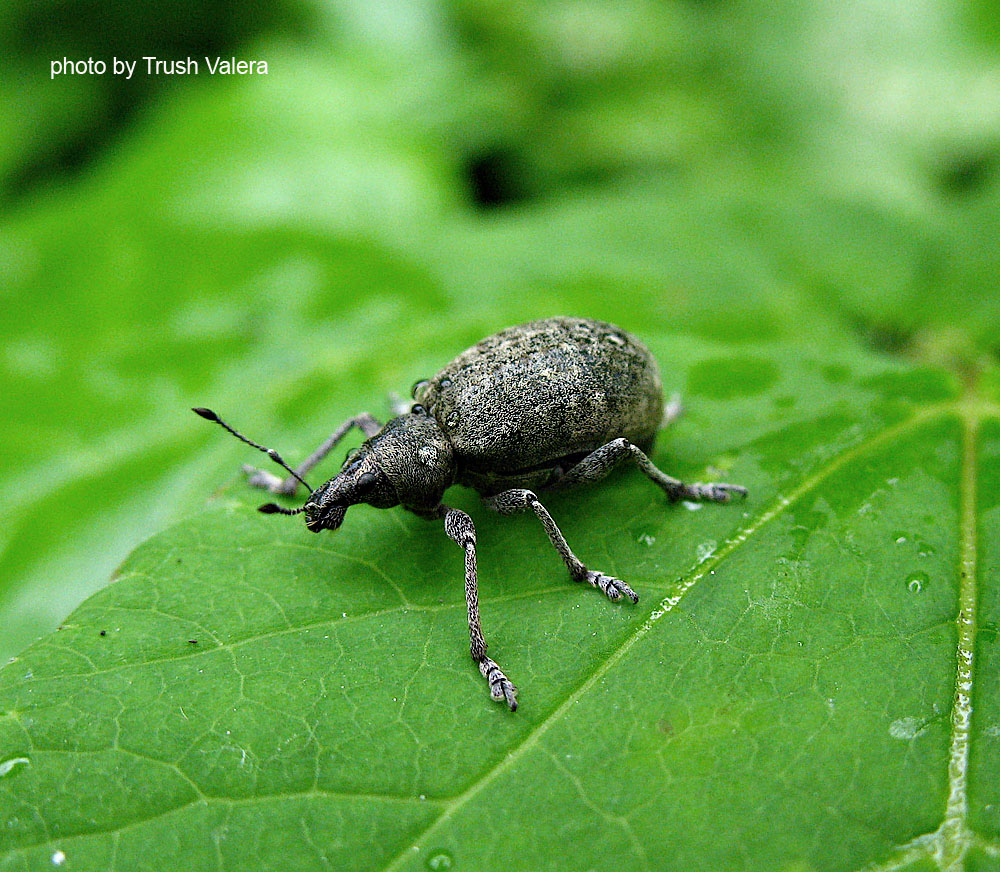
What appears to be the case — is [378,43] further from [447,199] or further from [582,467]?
[582,467]

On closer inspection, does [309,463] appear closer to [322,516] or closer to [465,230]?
[322,516]

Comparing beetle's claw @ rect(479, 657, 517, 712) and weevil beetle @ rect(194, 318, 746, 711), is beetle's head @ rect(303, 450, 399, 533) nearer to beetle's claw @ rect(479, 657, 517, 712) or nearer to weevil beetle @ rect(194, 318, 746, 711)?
weevil beetle @ rect(194, 318, 746, 711)

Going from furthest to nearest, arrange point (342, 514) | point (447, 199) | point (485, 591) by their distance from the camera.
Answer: point (447, 199) → point (342, 514) → point (485, 591)

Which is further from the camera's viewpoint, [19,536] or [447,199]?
[447,199]

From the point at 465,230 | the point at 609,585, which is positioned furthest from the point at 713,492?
the point at 465,230

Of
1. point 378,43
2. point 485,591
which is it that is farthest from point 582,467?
point 378,43

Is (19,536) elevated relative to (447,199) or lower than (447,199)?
lower
